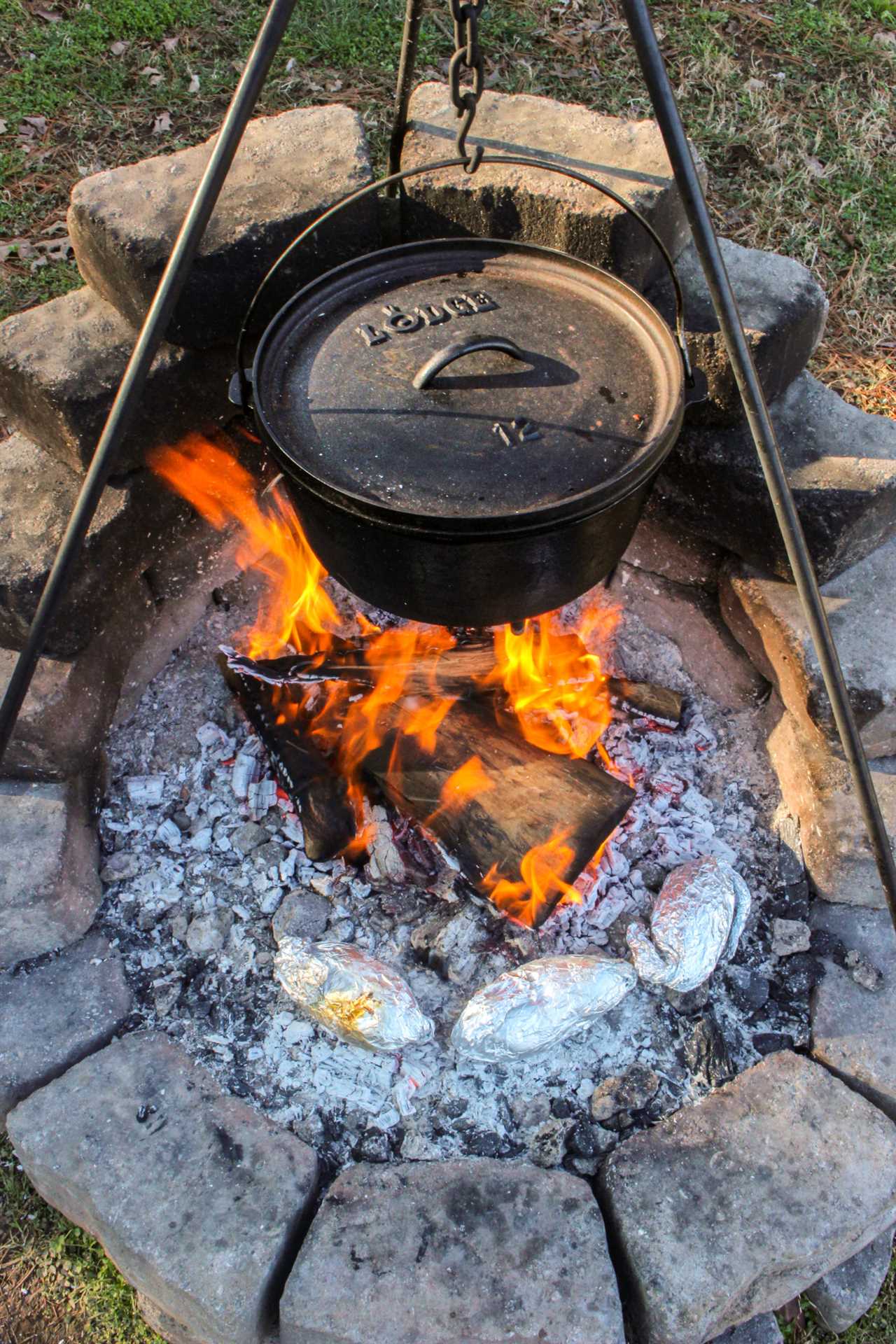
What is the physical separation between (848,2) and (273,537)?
400 cm

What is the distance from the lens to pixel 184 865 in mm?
2270

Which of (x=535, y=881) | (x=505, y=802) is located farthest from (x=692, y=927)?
(x=505, y=802)

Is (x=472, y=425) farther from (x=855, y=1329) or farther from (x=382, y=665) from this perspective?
(x=855, y=1329)

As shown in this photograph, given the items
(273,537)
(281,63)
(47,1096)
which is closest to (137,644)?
(273,537)

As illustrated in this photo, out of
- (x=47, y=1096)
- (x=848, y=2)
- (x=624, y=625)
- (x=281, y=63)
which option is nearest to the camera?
(x=47, y=1096)

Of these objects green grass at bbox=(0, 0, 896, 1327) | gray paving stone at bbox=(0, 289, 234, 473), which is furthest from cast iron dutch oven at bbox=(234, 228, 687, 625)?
green grass at bbox=(0, 0, 896, 1327)

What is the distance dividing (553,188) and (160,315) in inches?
45.7

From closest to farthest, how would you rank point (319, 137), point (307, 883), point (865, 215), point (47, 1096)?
point (47, 1096) < point (307, 883) < point (319, 137) < point (865, 215)

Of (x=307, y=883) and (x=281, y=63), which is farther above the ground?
(x=281, y=63)

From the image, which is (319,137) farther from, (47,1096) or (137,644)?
(47,1096)

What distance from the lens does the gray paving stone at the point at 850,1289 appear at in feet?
6.10

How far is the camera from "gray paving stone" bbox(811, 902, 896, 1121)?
6.25ft

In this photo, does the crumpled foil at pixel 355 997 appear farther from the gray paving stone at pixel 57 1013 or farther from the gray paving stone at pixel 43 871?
the gray paving stone at pixel 43 871

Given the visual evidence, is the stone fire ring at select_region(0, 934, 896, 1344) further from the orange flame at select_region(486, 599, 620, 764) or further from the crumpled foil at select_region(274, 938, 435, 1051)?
the orange flame at select_region(486, 599, 620, 764)
